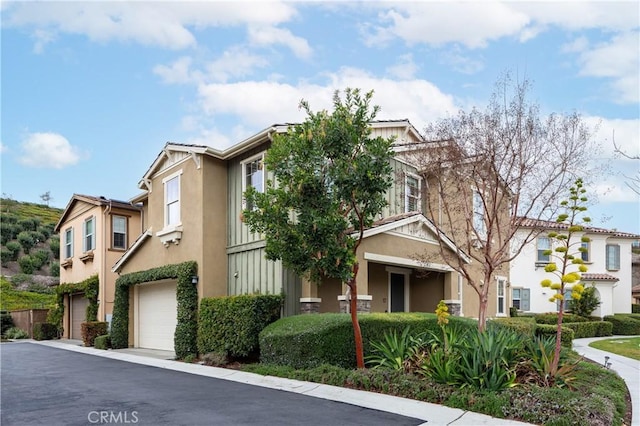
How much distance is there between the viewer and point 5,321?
29641mm

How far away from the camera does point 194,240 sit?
16938 mm

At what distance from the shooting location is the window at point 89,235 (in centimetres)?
2502

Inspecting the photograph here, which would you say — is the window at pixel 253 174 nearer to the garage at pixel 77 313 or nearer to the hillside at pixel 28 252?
the garage at pixel 77 313

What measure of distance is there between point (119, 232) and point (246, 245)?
10.9 m

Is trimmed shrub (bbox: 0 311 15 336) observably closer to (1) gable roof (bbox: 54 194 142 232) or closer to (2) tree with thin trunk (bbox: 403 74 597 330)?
(1) gable roof (bbox: 54 194 142 232)

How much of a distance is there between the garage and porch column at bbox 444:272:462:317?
678 inches

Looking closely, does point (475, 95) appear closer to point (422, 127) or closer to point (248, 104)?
point (422, 127)

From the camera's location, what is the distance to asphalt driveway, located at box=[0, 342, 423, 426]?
306 inches

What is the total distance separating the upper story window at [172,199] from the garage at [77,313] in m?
9.92

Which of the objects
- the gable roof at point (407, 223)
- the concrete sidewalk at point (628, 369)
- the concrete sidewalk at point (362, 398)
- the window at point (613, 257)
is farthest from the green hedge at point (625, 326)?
the concrete sidewalk at point (362, 398)

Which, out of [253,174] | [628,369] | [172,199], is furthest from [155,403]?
[628,369]

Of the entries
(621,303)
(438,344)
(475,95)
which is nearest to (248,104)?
(475,95)

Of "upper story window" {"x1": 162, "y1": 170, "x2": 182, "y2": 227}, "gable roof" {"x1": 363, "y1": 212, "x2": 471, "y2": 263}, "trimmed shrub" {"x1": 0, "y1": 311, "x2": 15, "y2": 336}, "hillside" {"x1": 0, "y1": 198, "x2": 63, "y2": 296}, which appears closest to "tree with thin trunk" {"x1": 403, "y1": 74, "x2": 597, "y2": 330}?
"gable roof" {"x1": 363, "y1": 212, "x2": 471, "y2": 263}

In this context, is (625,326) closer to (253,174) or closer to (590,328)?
(590,328)
